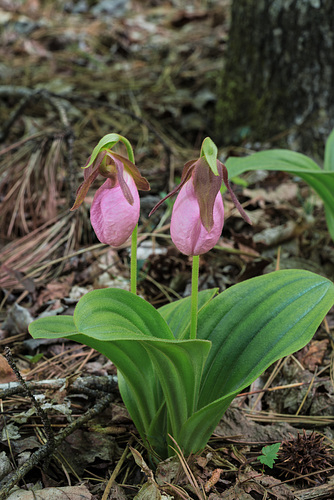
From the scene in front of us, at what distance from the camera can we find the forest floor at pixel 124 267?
123 centimetres

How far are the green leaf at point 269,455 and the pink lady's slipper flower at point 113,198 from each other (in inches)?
26.3

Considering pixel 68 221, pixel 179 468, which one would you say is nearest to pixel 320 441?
pixel 179 468

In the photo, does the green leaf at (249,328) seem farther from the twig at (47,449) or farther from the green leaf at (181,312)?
the twig at (47,449)

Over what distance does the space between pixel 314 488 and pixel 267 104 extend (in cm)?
231

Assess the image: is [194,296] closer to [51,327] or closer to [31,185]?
[51,327]

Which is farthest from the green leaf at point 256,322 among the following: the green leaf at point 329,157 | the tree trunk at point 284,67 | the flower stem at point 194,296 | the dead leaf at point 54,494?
the tree trunk at point 284,67

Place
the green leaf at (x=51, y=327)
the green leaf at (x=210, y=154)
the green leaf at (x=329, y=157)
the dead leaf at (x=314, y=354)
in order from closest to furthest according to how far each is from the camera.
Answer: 1. the green leaf at (x=210, y=154)
2. the green leaf at (x=51, y=327)
3. the dead leaf at (x=314, y=354)
4. the green leaf at (x=329, y=157)

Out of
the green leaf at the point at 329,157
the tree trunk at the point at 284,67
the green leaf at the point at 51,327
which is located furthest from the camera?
the tree trunk at the point at 284,67

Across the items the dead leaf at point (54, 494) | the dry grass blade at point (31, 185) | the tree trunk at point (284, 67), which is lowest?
the dead leaf at point (54, 494)

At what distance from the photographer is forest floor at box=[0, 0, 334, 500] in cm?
123

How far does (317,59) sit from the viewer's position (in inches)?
104

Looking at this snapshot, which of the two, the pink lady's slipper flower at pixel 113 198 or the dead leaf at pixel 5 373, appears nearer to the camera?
the pink lady's slipper flower at pixel 113 198

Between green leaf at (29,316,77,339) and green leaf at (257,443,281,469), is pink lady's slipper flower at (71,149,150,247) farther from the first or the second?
green leaf at (257,443,281,469)

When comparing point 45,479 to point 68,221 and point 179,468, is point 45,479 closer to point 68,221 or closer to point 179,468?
point 179,468
